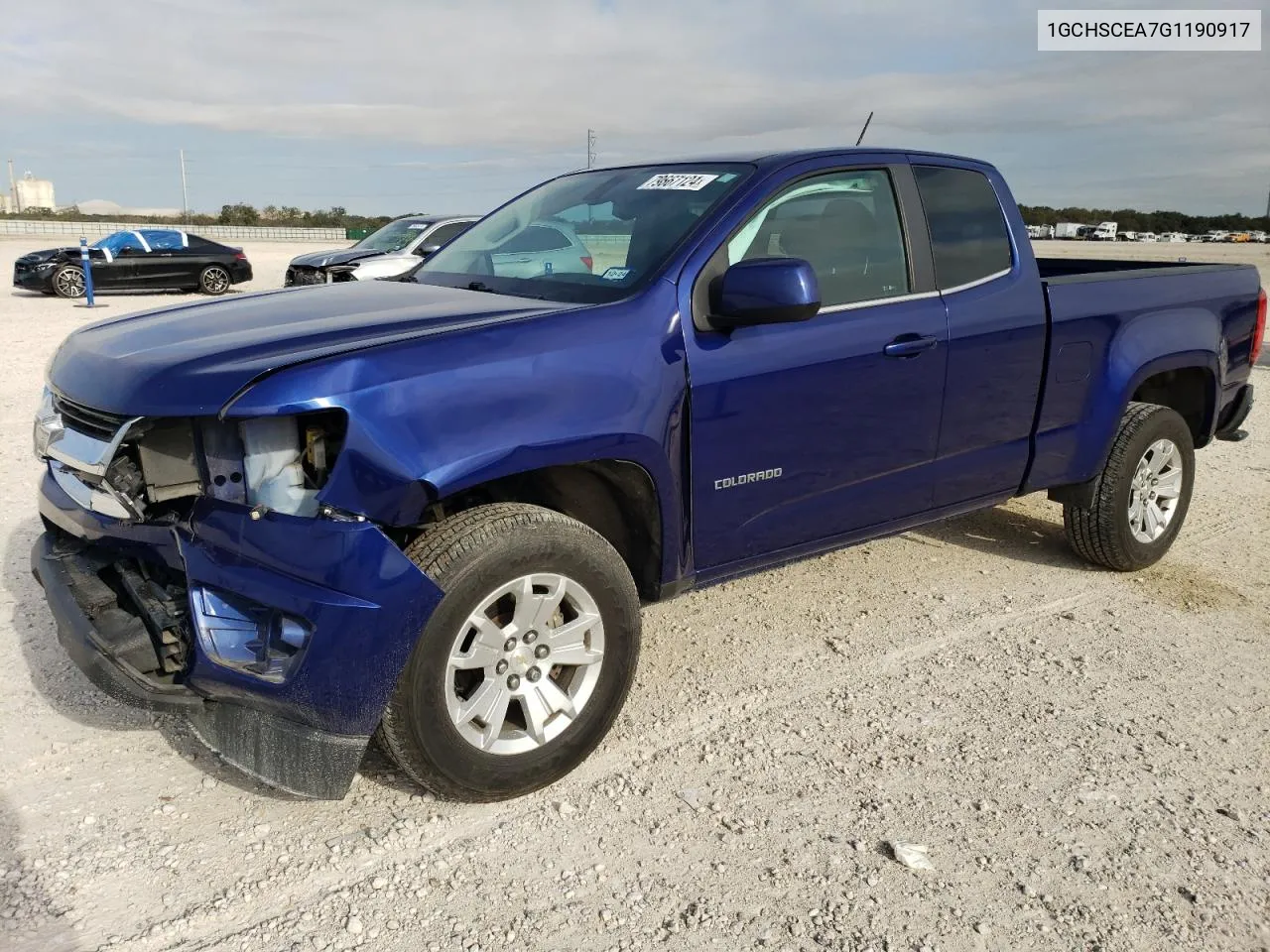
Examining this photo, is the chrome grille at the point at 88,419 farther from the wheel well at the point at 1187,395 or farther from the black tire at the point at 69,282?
the black tire at the point at 69,282

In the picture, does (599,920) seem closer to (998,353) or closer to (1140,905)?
(1140,905)

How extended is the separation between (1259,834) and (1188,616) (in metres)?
1.79

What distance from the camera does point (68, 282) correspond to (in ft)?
59.9

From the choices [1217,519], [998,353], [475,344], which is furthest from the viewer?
[1217,519]

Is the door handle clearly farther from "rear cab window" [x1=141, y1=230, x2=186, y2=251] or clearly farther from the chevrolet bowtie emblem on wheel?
"rear cab window" [x1=141, y1=230, x2=186, y2=251]

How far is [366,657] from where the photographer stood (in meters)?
2.53

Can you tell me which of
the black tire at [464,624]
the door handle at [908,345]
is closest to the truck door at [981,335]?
the door handle at [908,345]

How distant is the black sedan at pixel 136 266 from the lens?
18.1 m

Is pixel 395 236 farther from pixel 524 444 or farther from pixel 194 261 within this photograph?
pixel 524 444

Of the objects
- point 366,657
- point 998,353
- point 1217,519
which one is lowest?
point 1217,519

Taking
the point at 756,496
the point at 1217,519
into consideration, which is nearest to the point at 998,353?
the point at 756,496

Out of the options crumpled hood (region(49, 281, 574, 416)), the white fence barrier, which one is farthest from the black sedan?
the white fence barrier

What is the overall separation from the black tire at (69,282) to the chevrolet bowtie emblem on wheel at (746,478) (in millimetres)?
18423

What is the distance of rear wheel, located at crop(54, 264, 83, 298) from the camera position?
1809cm
